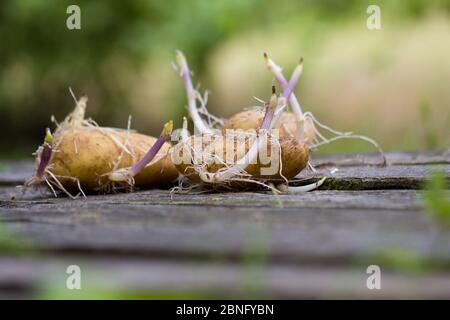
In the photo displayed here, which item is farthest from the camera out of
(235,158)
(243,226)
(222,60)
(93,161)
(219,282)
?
(222,60)

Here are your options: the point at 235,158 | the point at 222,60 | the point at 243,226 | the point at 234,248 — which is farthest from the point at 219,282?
the point at 222,60

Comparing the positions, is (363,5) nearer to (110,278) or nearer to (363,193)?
(363,193)

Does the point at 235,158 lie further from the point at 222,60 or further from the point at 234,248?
the point at 222,60

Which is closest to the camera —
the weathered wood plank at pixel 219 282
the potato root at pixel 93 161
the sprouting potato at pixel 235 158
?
the weathered wood plank at pixel 219 282

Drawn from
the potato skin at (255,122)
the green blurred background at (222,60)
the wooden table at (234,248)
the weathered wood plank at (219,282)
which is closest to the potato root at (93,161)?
the potato skin at (255,122)

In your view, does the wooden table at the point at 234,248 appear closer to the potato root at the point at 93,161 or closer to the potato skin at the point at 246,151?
the potato skin at the point at 246,151
